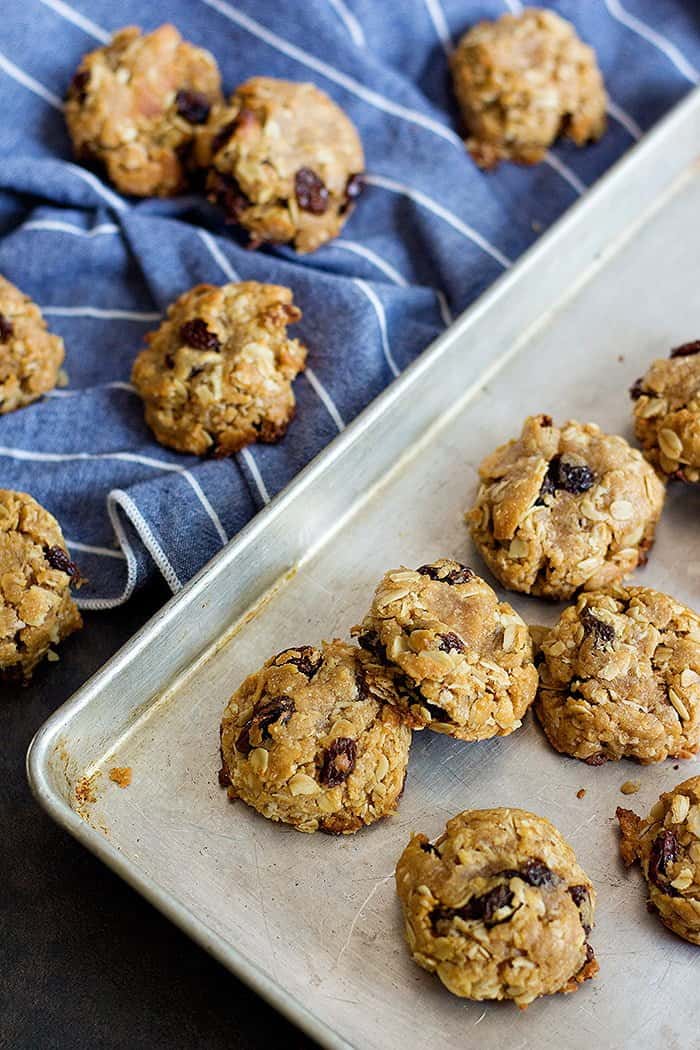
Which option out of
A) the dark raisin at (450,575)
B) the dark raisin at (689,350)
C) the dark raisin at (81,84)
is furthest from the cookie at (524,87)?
the dark raisin at (450,575)

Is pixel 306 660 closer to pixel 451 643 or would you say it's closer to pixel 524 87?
pixel 451 643

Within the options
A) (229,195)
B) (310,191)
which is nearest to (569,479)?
(310,191)

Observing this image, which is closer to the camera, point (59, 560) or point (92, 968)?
point (92, 968)

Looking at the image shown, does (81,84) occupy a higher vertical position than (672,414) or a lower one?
lower

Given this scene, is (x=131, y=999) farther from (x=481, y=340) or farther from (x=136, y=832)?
(x=481, y=340)

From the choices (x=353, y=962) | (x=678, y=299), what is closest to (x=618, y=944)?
(x=353, y=962)

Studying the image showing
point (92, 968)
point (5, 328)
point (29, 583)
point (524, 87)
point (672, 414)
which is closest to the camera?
point (92, 968)

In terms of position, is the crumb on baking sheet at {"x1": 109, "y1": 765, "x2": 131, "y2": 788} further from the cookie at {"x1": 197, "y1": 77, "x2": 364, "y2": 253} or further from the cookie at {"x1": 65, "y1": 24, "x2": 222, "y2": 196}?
the cookie at {"x1": 65, "y1": 24, "x2": 222, "y2": 196}
